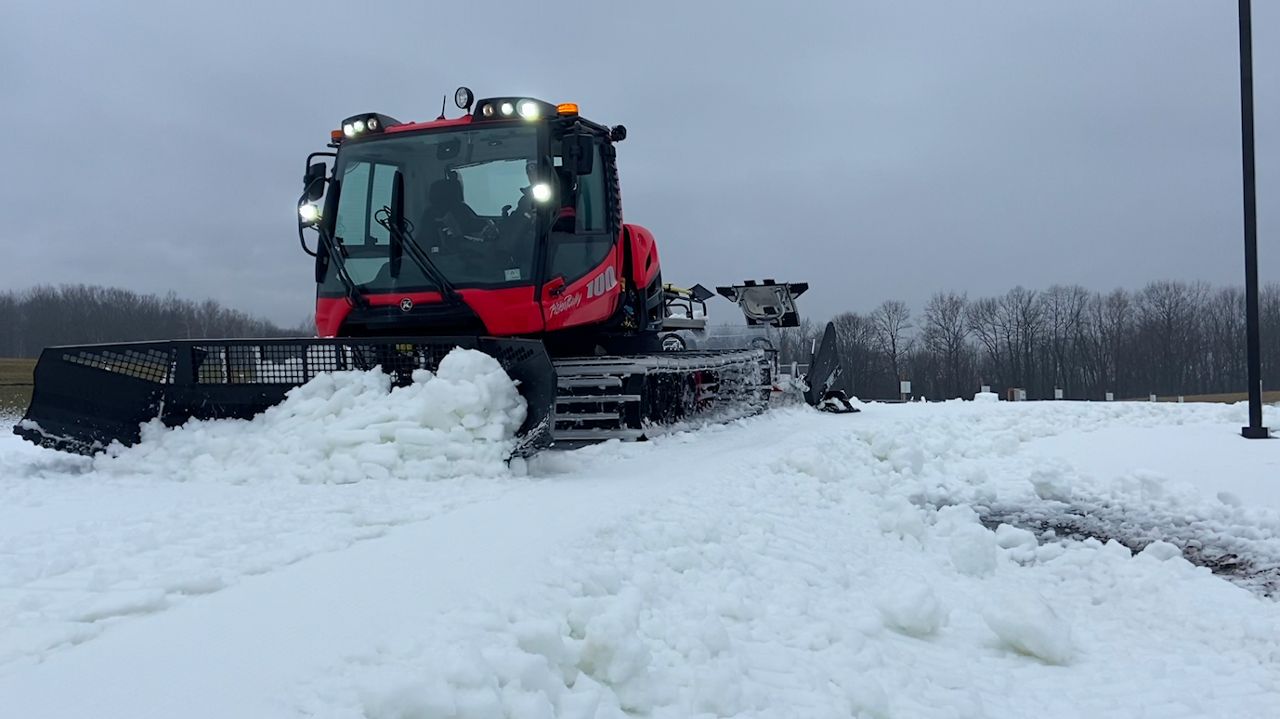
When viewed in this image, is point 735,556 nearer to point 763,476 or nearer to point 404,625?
point 404,625

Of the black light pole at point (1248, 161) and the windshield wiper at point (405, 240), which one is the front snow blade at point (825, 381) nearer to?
the black light pole at point (1248, 161)

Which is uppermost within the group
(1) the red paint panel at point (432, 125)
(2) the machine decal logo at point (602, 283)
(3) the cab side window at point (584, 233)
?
(1) the red paint panel at point (432, 125)

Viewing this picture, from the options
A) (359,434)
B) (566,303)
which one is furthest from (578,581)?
(566,303)

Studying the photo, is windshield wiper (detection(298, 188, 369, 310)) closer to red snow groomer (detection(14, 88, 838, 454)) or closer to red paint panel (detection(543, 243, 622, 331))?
red snow groomer (detection(14, 88, 838, 454))

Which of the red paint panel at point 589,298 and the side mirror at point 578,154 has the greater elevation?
the side mirror at point 578,154

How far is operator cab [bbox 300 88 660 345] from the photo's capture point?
23.9ft

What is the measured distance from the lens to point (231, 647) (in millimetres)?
2303

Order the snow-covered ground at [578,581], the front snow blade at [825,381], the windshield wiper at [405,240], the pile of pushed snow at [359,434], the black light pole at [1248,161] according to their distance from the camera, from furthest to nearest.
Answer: the front snow blade at [825,381], the black light pole at [1248,161], the windshield wiper at [405,240], the pile of pushed snow at [359,434], the snow-covered ground at [578,581]

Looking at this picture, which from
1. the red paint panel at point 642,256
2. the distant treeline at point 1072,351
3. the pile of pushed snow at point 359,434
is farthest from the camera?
the distant treeline at point 1072,351

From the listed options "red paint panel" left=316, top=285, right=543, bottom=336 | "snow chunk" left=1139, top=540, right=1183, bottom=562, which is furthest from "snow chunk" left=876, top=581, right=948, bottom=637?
"red paint panel" left=316, top=285, right=543, bottom=336

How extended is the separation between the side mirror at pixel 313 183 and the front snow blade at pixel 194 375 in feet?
5.71

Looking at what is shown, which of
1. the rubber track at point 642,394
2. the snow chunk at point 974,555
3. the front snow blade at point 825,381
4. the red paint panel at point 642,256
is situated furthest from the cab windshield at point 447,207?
Result: the front snow blade at point 825,381

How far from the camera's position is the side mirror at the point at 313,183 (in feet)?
25.1

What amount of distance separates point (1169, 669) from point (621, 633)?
2258 mm
